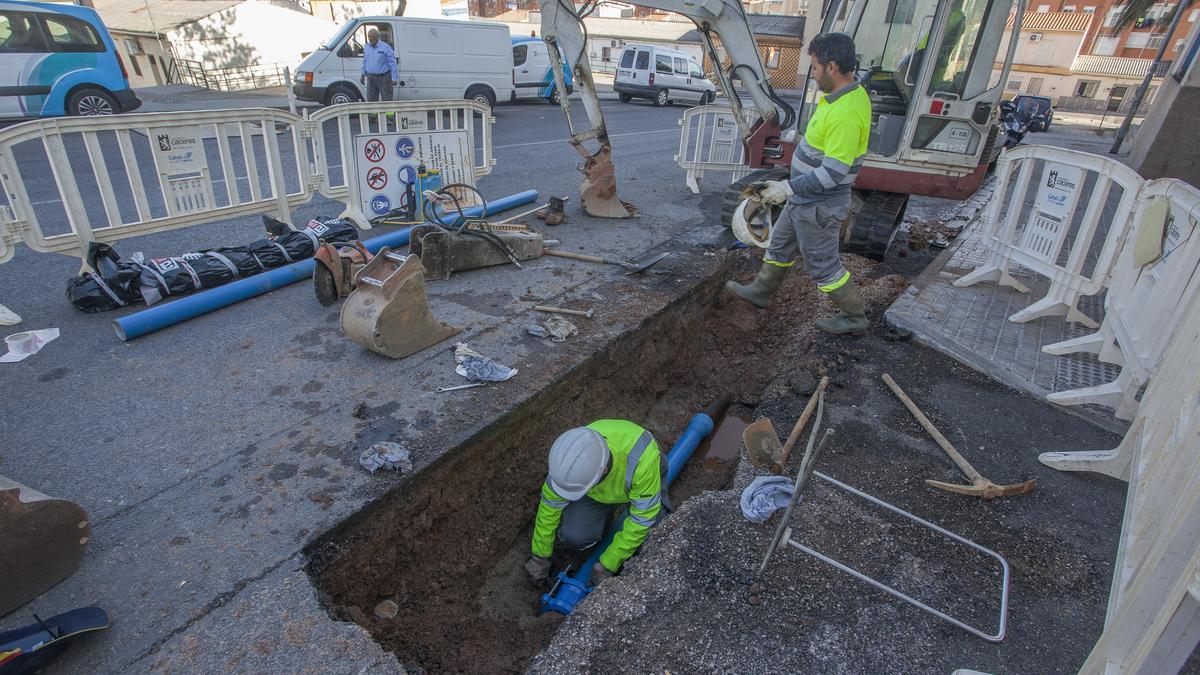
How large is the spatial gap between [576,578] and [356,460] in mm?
1508

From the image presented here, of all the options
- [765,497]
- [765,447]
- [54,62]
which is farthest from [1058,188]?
[54,62]

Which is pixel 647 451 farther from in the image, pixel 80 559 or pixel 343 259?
pixel 343 259

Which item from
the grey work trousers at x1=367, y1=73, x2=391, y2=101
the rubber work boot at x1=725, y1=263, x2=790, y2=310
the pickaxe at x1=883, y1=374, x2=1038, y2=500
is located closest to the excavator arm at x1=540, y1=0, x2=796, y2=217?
the rubber work boot at x1=725, y1=263, x2=790, y2=310

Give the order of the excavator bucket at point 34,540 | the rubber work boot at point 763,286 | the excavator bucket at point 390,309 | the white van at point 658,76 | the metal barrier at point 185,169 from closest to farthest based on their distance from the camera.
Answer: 1. the excavator bucket at point 34,540
2. the excavator bucket at point 390,309
3. the metal barrier at point 185,169
4. the rubber work boot at point 763,286
5. the white van at point 658,76

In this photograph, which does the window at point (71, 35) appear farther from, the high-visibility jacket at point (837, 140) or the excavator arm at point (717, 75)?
the high-visibility jacket at point (837, 140)

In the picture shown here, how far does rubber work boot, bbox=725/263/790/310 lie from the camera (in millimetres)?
5430

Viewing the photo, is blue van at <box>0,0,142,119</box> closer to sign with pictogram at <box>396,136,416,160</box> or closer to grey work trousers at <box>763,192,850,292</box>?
sign with pictogram at <box>396,136,416,160</box>

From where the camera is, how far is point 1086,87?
108ft

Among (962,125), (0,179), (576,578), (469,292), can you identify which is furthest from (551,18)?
(576,578)

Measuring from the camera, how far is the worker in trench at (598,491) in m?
3.23

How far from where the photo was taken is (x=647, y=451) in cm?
350

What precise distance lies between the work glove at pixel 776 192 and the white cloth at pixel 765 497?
2539 mm

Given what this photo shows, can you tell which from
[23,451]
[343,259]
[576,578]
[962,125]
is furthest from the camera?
[962,125]

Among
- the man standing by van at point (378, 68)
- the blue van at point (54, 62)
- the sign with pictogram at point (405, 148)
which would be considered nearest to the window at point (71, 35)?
the blue van at point (54, 62)
